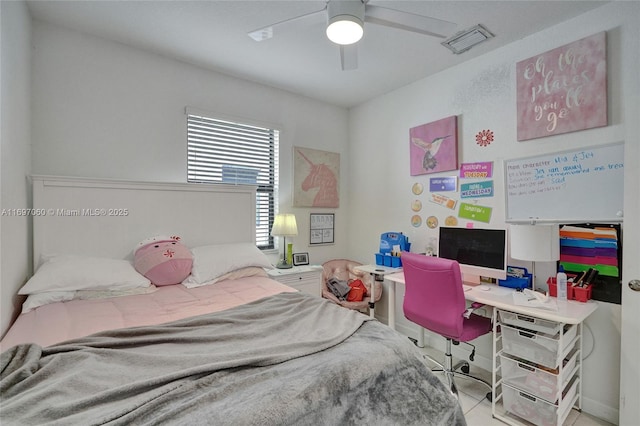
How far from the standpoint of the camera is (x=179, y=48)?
2.49m

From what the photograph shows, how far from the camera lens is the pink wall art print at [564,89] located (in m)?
1.95

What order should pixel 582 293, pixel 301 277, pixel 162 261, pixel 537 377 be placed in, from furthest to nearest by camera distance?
pixel 301 277, pixel 162 261, pixel 582 293, pixel 537 377

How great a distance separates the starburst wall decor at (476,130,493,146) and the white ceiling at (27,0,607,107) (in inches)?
26.5

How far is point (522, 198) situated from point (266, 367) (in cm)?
226

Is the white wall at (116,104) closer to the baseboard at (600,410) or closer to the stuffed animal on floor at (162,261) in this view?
the stuffed animal on floor at (162,261)

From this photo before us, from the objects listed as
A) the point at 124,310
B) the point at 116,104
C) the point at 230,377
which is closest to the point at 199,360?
the point at 230,377

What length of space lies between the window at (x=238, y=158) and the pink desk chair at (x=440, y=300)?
1.68 m

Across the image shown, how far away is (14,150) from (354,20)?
2.01 m

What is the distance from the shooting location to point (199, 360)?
1062 millimetres

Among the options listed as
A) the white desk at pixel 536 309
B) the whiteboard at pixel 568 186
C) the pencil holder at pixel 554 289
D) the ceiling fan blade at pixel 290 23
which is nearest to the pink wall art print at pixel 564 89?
the whiteboard at pixel 568 186

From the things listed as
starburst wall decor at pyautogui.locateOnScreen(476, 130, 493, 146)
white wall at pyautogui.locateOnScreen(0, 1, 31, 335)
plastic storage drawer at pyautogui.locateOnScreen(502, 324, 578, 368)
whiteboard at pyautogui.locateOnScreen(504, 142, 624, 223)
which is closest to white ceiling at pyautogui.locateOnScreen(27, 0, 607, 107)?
white wall at pyautogui.locateOnScreen(0, 1, 31, 335)

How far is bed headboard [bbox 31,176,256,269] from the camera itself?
2.14m

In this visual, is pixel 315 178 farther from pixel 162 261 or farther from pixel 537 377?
pixel 537 377

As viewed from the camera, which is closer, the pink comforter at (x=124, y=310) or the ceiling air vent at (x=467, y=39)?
the pink comforter at (x=124, y=310)
